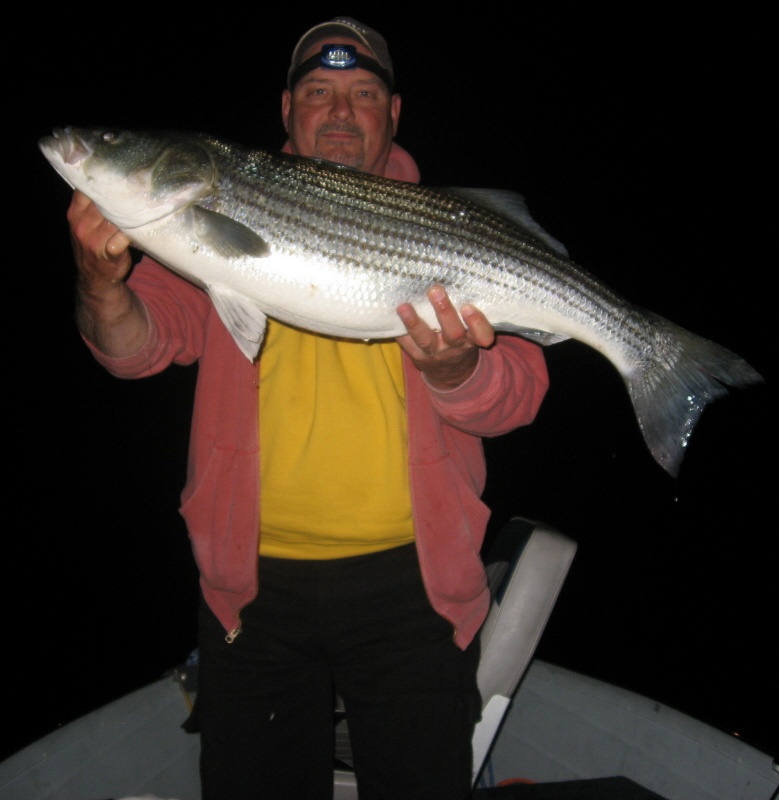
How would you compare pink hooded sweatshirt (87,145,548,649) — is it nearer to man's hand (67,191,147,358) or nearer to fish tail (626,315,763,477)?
man's hand (67,191,147,358)

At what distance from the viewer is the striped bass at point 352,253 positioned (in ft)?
6.06

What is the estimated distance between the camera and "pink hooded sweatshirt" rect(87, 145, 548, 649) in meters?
2.01

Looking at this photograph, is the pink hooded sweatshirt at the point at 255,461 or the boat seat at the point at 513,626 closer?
the pink hooded sweatshirt at the point at 255,461

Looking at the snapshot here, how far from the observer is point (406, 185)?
2.08 m

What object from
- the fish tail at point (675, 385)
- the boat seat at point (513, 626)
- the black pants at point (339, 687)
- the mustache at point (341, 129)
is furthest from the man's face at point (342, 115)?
the boat seat at point (513, 626)

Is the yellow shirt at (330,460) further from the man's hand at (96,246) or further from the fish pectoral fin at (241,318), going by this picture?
the man's hand at (96,246)

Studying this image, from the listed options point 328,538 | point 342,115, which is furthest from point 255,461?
point 342,115

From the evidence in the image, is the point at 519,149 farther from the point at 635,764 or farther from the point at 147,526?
the point at 635,764

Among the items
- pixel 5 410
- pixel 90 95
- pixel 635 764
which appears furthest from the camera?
pixel 90 95

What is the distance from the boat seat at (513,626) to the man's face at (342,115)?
1.82 metres

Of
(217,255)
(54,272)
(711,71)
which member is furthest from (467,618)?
(711,71)

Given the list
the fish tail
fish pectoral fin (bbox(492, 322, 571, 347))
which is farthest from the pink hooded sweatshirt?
the fish tail

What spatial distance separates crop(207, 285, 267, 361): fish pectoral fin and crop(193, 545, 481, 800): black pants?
79 centimetres

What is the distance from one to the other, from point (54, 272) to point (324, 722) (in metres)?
16.9
